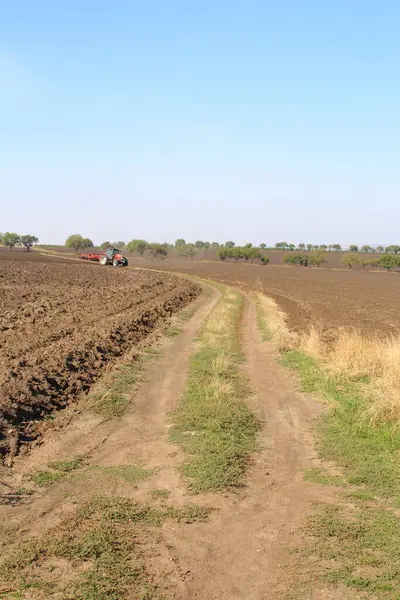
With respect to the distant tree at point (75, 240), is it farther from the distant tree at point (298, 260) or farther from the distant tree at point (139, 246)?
the distant tree at point (298, 260)

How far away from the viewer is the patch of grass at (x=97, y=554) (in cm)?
568

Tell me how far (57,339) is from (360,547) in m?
14.1

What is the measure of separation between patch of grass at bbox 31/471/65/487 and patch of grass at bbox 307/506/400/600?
352 centimetres

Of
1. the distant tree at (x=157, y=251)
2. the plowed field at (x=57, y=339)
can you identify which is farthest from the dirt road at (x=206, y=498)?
the distant tree at (x=157, y=251)

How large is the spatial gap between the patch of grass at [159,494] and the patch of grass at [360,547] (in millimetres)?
1891

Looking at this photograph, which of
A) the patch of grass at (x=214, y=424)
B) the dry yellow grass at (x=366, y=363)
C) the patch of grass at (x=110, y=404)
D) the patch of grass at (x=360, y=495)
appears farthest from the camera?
the patch of grass at (x=110, y=404)

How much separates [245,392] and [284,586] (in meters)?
8.11

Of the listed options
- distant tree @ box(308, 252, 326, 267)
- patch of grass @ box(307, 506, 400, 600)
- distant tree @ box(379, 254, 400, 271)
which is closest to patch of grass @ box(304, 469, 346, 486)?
patch of grass @ box(307, 506, 400, 600)

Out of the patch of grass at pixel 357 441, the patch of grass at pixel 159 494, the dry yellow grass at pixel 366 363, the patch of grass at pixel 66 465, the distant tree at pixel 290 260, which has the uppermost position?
the distant tree at pixel 290 260

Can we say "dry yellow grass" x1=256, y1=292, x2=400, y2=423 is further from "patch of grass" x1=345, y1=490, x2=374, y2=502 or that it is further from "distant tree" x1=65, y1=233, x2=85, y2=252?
"distant tree" x1=65, y1=233, x2=85, y2=252

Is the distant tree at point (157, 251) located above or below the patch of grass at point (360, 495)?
above

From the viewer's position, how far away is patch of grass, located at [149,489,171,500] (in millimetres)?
7895

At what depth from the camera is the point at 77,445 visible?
9.97 metres

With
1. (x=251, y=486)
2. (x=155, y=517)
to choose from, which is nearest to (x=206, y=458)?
(x=251, y=486)
